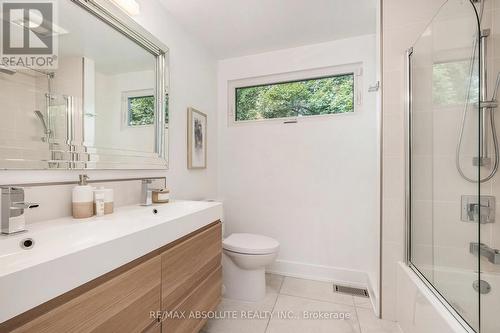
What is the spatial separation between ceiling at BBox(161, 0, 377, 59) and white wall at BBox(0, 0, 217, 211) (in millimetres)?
119

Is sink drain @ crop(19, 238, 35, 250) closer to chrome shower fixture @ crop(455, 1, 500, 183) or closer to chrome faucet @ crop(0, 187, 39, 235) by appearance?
chrome faucet @ crop(0, 187, 39, 235)

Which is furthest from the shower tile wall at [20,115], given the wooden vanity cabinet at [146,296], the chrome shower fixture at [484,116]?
the chrome shower fixture at [484,116]

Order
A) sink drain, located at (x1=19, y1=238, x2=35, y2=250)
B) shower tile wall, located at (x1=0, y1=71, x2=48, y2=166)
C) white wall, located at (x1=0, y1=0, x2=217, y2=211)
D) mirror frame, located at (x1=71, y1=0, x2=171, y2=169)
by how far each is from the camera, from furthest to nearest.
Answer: white wall, located at (x1=0, y1=0, x2=217, y2=211) < mirror frame, located at (x1=71, y1=0, x2=171, y2=169) < shower tile wall, located at (x1=0, y1=71, x2=48, y2=166) < sink drain, located at (x1=19, y1=238, x2=35, y2=250)

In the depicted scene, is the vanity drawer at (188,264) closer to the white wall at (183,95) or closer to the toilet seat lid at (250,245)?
the toilet seat lid at (250,245)

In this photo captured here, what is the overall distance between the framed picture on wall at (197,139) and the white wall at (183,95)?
5 cm

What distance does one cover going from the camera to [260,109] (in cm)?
246

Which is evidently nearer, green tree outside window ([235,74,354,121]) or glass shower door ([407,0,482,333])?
glass shower door ([407,0,482,333])

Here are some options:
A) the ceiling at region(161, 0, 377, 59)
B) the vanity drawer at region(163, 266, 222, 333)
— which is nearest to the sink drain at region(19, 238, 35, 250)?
the vanity drawer at region(163, 266, 222, 333)

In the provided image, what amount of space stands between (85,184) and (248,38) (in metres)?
1.79

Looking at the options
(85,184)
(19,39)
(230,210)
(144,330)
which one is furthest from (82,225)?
(230,210)

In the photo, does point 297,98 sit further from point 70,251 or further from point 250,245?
point 70,251

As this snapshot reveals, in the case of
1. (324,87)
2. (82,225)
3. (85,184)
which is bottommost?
(82,225)

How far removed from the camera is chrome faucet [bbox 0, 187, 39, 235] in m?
0.81

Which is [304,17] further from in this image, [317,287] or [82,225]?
[317,287]
